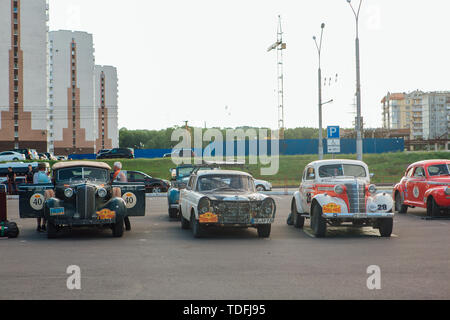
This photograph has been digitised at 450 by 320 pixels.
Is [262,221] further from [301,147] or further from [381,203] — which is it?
[301,147]

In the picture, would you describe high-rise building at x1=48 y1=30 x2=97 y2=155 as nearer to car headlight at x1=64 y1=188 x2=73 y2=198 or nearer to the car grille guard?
car headlight at x1=64 y1=188 x2=73 y2=198

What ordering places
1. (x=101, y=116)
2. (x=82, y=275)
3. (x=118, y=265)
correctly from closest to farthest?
(x=82, y=275) < (x=118, y=265) < (x=101, y=116)

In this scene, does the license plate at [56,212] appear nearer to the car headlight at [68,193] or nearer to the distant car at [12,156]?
the car headlight at [68,193]

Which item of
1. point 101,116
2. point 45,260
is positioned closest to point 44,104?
point 101,116

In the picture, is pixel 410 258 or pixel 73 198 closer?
pixel 410 258

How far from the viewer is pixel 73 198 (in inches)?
510

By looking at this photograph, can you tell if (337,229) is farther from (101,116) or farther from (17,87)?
(101,116)

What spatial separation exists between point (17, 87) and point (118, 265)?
282 ft

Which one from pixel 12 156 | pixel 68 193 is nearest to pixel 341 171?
pixel 68 193

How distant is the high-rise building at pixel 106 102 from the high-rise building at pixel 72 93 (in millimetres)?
23653

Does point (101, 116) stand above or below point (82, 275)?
above

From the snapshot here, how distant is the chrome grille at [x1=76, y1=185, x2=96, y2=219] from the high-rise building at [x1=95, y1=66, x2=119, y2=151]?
477 ft

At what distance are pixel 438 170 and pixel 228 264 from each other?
11044 mm

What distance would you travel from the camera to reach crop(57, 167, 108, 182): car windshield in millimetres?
14055
